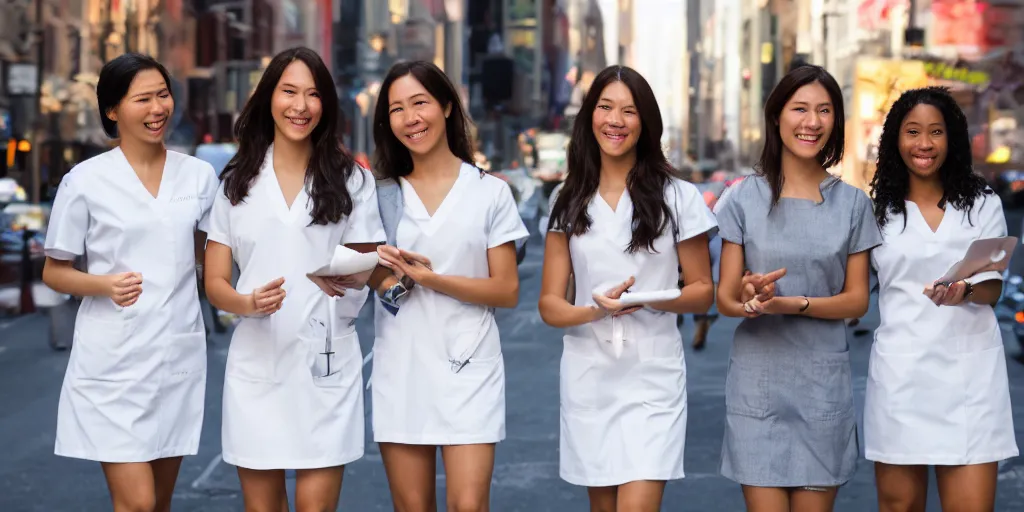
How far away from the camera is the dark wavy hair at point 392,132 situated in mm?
3705

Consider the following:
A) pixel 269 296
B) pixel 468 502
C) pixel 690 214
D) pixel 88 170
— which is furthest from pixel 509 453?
pixel 269 296

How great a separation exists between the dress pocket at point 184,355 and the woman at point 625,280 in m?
0.88

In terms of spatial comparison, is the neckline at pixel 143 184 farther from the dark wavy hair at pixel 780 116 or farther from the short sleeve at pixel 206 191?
the dark wavy hair at pixel 780 116

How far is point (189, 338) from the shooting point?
3740 millimetres

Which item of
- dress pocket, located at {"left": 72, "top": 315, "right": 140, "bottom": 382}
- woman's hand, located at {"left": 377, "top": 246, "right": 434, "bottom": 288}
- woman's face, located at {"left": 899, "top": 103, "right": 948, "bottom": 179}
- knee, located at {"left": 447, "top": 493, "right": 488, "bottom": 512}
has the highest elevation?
woman's face, located at {"left": 899, "top": 103, "right": 948, "bottom": 179}

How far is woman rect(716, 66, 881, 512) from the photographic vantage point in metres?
3.63

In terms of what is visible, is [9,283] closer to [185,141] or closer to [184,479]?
[184,479]

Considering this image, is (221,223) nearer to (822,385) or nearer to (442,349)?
(442,349)

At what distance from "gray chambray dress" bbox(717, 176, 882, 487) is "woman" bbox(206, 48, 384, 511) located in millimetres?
939

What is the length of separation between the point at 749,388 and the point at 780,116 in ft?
2.22

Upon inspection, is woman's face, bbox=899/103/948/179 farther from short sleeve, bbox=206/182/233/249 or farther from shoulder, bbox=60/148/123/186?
shoulder, bbox=60/148/123/186

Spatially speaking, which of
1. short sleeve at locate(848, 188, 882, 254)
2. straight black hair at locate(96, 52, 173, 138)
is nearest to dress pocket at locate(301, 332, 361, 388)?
straight black hair at locate(96, 52, 173, 138)

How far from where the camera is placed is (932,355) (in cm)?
379

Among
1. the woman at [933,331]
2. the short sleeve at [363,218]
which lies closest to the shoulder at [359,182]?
the short sleeve at [363,218]
